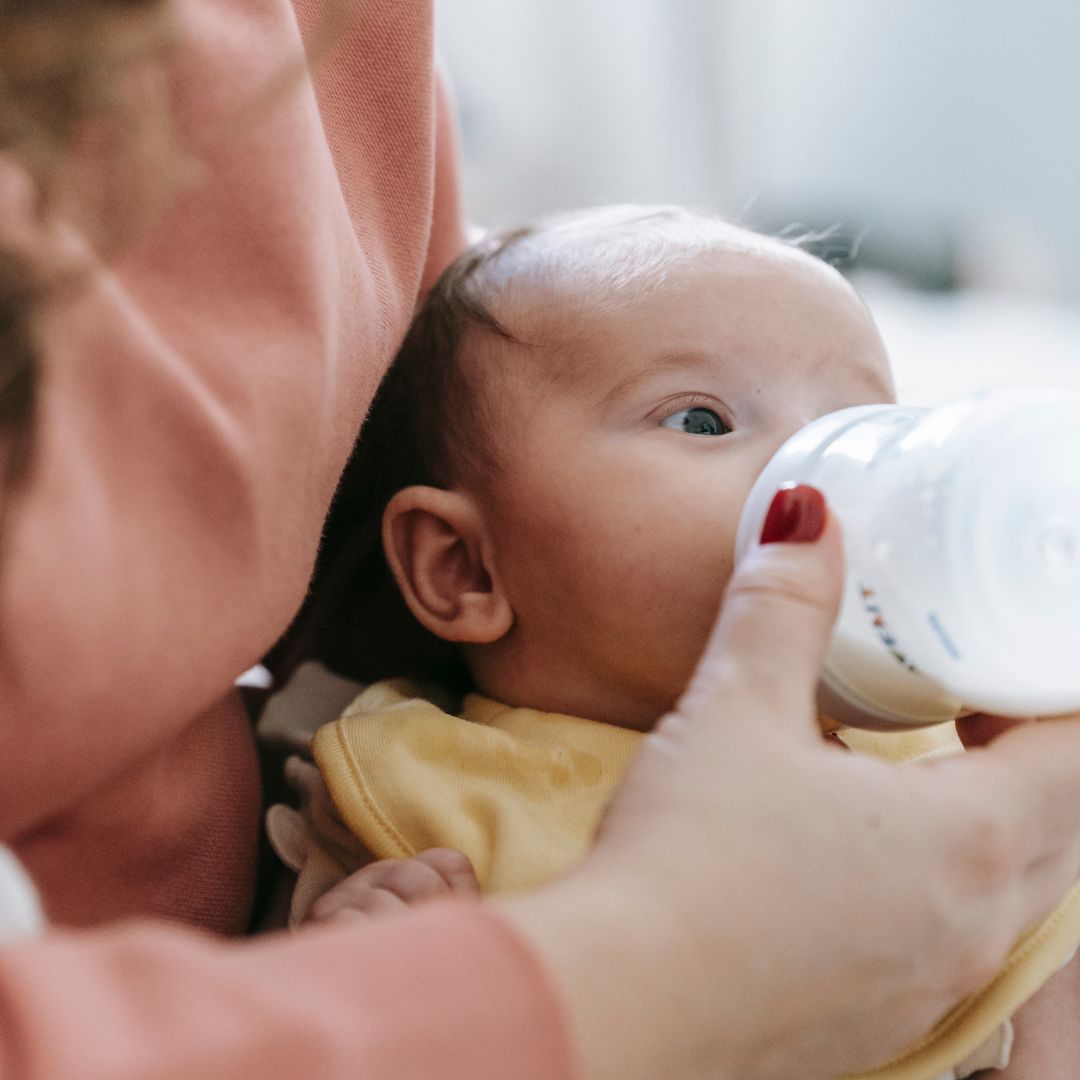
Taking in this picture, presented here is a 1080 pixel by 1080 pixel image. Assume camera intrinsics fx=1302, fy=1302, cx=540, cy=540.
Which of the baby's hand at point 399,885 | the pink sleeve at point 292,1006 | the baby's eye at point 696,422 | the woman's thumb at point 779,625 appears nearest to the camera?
the pink sleeve at point 292,1006

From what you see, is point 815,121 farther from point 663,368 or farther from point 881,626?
point 881,626

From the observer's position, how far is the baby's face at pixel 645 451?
0.89m

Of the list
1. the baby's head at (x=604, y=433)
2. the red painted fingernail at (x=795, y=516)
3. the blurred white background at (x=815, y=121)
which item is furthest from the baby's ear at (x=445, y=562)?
→ the blurred white background at (x=815, y=121)

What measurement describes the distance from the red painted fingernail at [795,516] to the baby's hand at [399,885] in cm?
31

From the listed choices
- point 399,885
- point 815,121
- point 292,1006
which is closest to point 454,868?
point 399,885

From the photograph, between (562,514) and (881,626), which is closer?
(881,626)

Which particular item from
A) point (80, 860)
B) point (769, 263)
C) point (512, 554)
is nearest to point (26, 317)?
point (80, 860)

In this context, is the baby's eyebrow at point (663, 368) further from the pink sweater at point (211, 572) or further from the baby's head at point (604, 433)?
the pink sweater at point (211, 572)

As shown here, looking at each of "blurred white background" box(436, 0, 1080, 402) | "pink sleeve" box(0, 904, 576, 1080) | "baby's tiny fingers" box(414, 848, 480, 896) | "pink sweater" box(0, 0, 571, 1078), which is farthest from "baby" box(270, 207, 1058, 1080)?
"blurred white background" box(436, 0, 1080, 402)

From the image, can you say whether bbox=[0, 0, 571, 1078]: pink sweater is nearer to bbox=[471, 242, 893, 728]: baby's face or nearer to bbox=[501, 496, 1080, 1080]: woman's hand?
bbox=[501, 496, 1080, 1080]: woman's hand

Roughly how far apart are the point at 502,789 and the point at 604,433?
265mm

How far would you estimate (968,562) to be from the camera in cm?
66

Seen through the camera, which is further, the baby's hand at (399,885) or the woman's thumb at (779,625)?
the baby's hand at (399,885)

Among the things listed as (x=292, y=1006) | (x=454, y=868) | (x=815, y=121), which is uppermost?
(x=292, y=1006)
